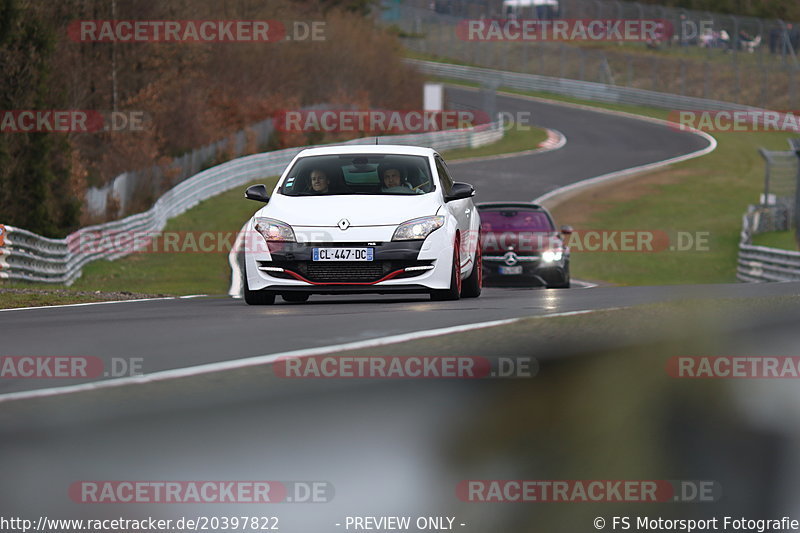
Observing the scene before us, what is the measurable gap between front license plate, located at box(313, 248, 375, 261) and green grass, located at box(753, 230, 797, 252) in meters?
23.8

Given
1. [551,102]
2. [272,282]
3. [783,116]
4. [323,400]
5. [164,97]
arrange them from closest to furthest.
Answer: [323,400] < [272,282] < [164,97] < [783,116] < [551,102]

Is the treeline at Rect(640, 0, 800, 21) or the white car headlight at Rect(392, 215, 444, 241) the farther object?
the treeline at Rect(640, 0, 800, 21)

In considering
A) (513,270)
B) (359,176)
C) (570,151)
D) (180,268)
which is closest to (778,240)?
(180,268)

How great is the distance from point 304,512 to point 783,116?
68.6 m

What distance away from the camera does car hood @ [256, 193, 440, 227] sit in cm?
1176

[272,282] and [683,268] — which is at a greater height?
[272,282]

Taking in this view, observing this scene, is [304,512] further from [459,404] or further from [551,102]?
[551,102]

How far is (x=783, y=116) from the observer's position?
226 feet

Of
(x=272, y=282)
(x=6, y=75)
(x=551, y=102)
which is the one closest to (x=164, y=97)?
(x=6, y=75)

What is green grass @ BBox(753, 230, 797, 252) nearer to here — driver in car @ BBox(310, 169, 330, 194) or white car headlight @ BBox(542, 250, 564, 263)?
white car headlight @ BBox(542, 250, 564, 263)

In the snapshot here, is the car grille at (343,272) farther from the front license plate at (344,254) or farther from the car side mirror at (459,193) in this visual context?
the car side mirror at (459,193)

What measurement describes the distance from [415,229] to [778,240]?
25.9 metres

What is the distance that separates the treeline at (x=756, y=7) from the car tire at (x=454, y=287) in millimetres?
91795

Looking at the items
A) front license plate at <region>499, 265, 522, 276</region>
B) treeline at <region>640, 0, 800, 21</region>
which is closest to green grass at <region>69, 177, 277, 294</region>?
front license plate at <region>499, 265, 522, 276</region>
